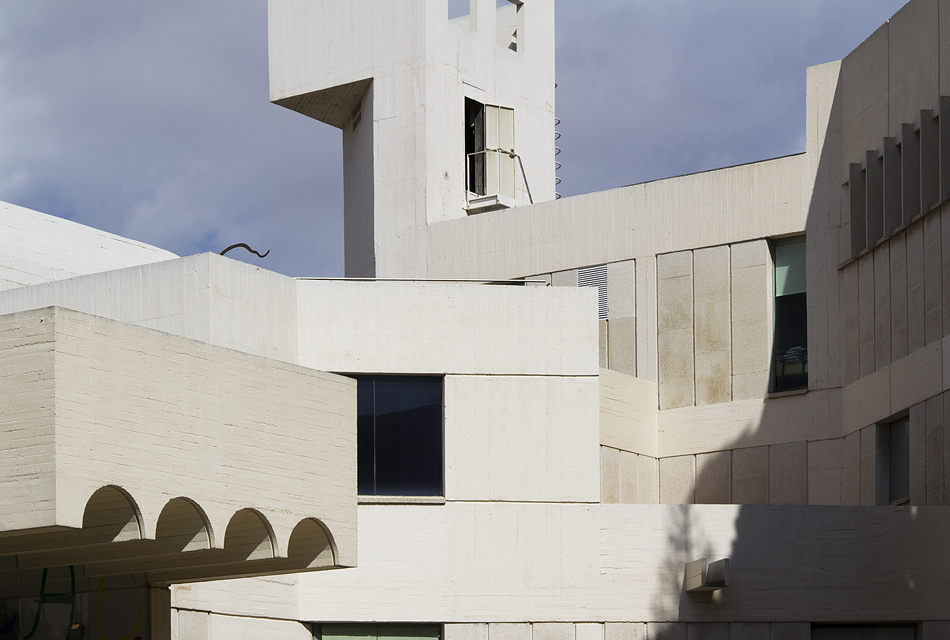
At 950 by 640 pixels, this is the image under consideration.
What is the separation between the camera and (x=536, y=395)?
25922mm

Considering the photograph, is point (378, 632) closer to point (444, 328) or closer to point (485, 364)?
point (485, 364)

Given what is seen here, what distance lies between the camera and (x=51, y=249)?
30.7 metres

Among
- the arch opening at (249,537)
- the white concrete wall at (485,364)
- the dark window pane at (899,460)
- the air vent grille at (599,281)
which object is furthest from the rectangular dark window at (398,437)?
the dark window pane at (899,460)

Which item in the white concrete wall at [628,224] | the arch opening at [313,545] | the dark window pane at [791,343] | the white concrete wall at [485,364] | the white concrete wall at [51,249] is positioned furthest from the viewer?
the white concrete wall at [628,224]

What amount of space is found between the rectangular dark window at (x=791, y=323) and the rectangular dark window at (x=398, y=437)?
9378 mm

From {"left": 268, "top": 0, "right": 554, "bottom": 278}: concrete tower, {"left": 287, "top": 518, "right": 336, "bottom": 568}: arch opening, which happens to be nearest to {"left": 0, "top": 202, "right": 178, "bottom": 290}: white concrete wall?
{"left": 268, "top": 0, "right": 554, "bottom": 278}: concrete tower

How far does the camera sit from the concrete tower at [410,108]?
3762 centimetres

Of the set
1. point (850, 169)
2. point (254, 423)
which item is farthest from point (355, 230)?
point (254, 423)

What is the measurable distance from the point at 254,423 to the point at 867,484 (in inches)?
632

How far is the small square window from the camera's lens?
92.8ft

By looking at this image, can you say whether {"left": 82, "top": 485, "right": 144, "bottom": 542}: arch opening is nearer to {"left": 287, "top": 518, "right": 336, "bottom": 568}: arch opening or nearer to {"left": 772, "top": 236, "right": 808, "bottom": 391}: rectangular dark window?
{"left": 287, "top": 518, "right": 336, "bottom": 568}: arch opening

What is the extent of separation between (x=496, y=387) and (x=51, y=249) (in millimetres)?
10672

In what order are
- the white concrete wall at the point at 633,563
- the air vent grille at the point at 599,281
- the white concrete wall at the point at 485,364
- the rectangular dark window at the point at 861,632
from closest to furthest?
the white concrete wall at the point at 633,563
the rectangular dark window at the point at 861,632
the white concrete wall at the point at 485,364
the air vent grille at the point at 599,281

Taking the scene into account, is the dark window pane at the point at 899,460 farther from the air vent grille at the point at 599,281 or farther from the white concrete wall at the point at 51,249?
the white concrete wall at the point at 51,249
